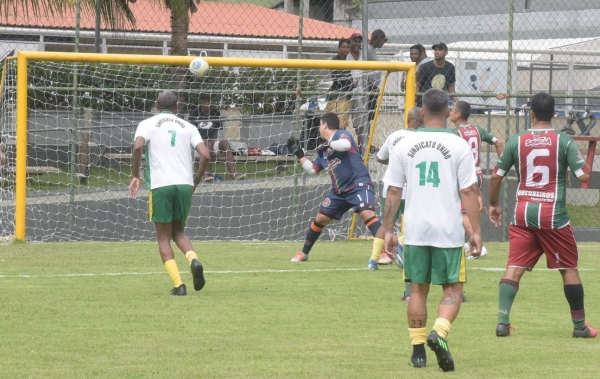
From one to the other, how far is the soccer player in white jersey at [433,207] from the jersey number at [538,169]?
142cm

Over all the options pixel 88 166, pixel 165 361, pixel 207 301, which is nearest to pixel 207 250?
pixel 88 166

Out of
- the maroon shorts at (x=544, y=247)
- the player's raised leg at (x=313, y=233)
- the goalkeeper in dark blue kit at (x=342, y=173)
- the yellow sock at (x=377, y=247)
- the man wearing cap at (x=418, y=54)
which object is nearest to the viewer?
the maroon shorts at (x=544, y=247)

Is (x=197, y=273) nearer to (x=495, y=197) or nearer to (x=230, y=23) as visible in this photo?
(x=495, y=197)

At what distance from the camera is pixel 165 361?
6992 millimetres

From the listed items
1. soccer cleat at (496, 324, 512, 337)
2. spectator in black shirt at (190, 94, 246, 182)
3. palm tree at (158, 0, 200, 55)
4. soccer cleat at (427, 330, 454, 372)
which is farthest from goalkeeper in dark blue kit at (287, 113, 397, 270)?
palm tree at (158, 0, 200, 55)

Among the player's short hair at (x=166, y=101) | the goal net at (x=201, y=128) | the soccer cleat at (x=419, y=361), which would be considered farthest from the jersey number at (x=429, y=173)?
the goal net at (x=201, y=128)

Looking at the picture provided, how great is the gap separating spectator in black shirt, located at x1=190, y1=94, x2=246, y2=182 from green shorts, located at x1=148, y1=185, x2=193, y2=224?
7031mm

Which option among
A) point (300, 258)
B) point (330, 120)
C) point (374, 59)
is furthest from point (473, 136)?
point (374, 59)

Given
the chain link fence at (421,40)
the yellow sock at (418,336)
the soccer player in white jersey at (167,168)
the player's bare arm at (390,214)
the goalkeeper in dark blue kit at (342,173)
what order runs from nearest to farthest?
the yellow sock at (418,336) → the player's bare arm at (390,214) → the soccer player in white jersey at (167,168) → the goalkeeper in dark blue kit at (342,173) → the chain link fence at (421,40)

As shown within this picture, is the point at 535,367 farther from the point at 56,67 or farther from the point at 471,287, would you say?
the point at 56,67

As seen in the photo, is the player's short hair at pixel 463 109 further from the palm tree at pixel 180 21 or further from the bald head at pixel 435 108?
the palm tree at pixel 180 21

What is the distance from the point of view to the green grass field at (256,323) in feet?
22.6

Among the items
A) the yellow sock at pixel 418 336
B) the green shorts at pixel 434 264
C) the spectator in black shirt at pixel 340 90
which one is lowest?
the yellow sock at pixel 418 336

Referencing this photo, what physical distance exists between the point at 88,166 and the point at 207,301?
26.4 ft
